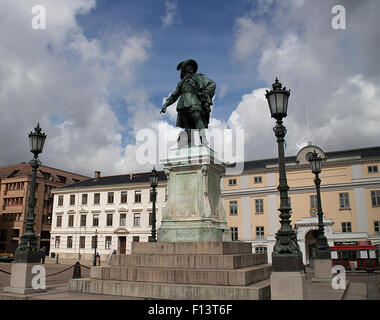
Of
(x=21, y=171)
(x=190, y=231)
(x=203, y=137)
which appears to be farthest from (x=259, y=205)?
(x=21, y=171)

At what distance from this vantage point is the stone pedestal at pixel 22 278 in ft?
35.3

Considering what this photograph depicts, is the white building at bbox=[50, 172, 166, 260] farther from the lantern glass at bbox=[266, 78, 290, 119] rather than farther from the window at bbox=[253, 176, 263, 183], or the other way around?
the lantern glass at bbox=[266, 78, 290, 119]

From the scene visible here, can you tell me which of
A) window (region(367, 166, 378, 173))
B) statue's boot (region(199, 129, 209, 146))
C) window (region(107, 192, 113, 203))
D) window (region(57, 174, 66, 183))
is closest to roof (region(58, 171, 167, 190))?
window (region(107, 192, 113, 203))

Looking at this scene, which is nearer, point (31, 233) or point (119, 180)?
point (31, 233)

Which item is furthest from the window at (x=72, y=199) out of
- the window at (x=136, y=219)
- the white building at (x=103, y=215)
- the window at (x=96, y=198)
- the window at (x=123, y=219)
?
the window at (x=136, y=219)

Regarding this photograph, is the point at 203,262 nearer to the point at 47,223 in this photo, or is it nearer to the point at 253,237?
the point at 253,237

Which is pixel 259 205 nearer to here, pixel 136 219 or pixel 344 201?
pixel 344 201

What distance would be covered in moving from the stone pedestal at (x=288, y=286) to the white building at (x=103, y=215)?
40.0 m

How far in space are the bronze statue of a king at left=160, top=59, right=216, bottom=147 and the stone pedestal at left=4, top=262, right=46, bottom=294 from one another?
653 centimetres

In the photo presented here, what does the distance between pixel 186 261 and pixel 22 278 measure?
17.5 ft

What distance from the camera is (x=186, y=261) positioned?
381 inches

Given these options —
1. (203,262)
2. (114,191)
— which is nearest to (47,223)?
(114,191)

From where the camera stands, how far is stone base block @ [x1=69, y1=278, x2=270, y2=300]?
8.03 meters
